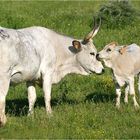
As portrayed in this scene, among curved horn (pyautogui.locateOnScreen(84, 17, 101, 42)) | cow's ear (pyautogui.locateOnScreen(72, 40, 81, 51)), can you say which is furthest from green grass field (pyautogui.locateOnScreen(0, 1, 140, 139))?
curved horn (pyautogui.locateOnScreen(84, 17, 101, 42))

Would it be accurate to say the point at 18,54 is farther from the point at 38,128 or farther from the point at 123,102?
the point at 123,102

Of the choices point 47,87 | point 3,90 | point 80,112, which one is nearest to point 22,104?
point 47,87

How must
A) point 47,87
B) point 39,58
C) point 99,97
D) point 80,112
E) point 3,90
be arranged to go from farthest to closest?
point 99,97, point 47,87, point 39,58, point 80,112, point 3,90

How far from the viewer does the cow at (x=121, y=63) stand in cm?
1328

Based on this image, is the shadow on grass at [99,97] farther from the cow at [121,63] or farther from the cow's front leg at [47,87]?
the cow's front leg at [47,87]

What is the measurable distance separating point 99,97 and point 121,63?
3.45ft

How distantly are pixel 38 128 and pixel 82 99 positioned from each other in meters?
3.62

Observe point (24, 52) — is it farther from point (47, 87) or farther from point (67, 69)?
point (67, 69)

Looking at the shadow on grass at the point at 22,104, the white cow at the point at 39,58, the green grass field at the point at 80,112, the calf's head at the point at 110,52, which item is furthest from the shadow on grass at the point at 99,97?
the calf's head at the point at 110,52

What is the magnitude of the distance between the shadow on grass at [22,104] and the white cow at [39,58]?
30cm

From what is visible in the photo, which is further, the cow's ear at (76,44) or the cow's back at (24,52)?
the cow's ear at (76,44)

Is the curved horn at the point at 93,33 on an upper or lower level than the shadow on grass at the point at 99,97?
upper

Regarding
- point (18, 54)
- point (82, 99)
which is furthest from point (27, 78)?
point (82, 99)

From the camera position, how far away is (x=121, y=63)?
13492 mm
